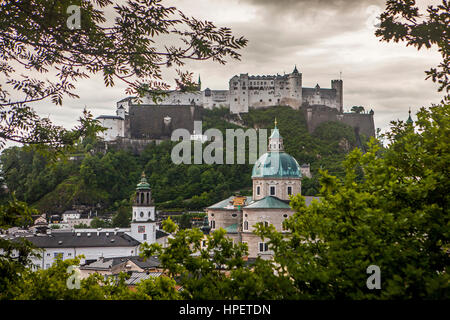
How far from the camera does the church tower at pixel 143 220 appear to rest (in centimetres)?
5125

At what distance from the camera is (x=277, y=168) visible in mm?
38781

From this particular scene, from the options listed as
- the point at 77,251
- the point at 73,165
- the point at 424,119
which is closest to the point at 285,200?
the point at 77,251

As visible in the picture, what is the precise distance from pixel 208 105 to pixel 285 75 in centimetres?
1596

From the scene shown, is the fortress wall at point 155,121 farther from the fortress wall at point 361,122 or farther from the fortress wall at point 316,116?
the fortress wall at point 361,122

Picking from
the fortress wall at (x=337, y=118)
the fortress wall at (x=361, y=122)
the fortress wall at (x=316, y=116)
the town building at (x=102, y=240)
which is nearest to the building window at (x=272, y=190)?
the town building at (x=102, y=240)

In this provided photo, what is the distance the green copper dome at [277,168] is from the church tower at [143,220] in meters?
16.6

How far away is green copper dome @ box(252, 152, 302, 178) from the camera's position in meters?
38.8

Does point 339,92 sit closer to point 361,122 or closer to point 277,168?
point 361,122

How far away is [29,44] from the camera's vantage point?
7.66m

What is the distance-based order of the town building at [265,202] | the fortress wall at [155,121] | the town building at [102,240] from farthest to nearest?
the fortress wall at [155,121], the town building at [102,240], the town building at [265,202]

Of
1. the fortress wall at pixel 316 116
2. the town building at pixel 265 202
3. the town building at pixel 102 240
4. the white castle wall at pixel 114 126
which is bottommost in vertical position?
the town building at pixel 102 240

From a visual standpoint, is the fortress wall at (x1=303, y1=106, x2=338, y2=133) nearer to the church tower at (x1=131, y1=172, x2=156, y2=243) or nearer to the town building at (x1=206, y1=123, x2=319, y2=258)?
the church tower at (x1=131, y1=172, x2=156, y2=243)

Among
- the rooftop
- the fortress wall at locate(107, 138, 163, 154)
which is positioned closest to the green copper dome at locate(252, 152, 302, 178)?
the rooftop

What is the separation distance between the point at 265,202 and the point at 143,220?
19061 mm
